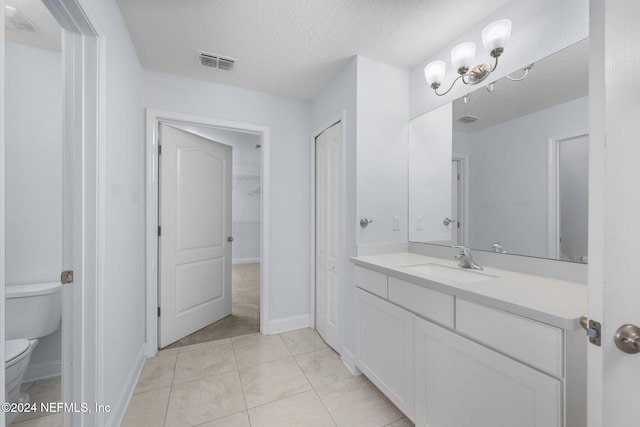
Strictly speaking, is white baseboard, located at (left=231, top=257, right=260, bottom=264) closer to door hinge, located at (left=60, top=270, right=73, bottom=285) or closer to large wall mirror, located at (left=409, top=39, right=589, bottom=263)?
large wall mirror, located at (left=409, top=39, right=589, bottom=263)

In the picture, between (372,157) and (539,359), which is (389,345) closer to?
(539,359)

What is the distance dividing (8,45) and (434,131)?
2917 mm

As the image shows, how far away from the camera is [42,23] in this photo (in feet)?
5.10

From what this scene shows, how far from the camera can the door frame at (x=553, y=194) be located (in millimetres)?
1313

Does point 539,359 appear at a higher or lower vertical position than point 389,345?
higher

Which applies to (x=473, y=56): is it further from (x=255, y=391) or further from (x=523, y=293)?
(x=255, y=391)

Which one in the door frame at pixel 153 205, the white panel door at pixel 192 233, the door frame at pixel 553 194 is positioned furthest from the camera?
the white panel door at pixel 192 233

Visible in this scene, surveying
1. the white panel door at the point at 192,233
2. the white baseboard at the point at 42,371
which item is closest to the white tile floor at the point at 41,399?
the white baseboard at the point at 42,371

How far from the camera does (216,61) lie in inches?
80.5

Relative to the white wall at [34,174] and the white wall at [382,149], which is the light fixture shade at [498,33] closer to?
the white wall at [382,149]

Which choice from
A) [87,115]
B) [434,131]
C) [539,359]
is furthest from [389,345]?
[87,115]

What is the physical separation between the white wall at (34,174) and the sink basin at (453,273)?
7.91ft

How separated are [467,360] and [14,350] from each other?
2.19 meters

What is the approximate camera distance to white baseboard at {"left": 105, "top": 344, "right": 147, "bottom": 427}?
4.55ft
